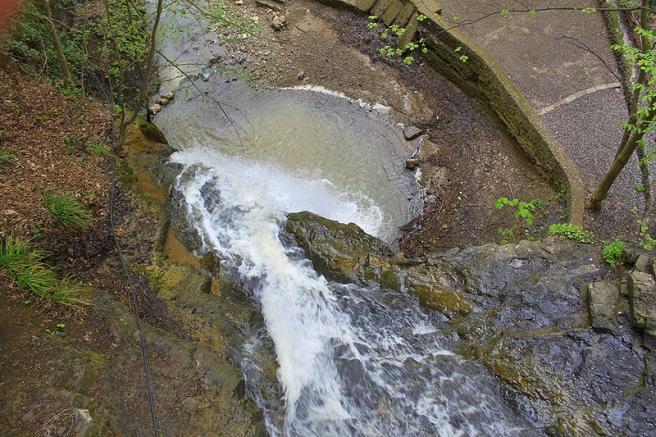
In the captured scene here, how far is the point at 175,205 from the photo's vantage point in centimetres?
603

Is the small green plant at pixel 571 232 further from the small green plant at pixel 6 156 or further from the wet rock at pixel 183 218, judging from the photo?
the small green plant at pixel 6 156

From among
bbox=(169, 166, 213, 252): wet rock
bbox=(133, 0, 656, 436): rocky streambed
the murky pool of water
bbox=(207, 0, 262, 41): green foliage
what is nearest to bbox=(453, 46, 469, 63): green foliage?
the murky pool of water

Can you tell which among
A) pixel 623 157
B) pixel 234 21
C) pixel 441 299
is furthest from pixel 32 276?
pixel 234 21

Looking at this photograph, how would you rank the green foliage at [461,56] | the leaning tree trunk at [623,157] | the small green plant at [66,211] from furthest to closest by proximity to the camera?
the green foliage at [461,56], the small green plant at [66,211], the leaning tree trunk at [623,157]

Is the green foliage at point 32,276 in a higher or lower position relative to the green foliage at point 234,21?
lower

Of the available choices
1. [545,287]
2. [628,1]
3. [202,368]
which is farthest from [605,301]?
[628,1]

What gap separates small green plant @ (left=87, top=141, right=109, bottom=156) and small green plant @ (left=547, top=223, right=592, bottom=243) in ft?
19.1

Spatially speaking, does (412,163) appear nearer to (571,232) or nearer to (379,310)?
(571,232)

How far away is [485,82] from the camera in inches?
288

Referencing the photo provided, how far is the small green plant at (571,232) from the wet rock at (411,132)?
281 centimetres

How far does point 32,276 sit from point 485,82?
22.8ft

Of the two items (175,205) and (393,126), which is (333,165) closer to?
(393,126)

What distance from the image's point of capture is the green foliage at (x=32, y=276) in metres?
4.07

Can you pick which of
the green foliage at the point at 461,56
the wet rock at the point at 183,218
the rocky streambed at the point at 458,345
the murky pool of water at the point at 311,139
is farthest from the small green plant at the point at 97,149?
the green foliage at the point at 461,56
